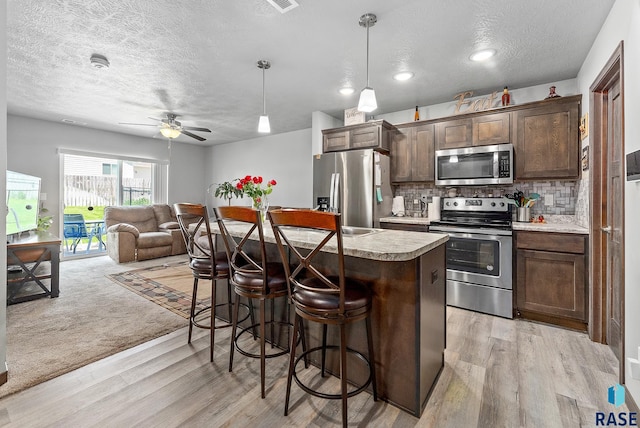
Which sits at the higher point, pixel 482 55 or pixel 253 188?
pixel 482 55

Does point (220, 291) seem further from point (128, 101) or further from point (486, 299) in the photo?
→ point (128, 101)

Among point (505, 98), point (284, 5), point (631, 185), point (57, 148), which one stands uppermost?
point (284, 5)

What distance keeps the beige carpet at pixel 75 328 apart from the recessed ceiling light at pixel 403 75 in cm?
327

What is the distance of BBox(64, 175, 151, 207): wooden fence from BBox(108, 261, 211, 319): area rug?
255 cm

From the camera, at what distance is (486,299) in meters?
3.04

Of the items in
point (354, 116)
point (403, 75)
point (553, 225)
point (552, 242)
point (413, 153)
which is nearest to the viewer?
point (552, 242)

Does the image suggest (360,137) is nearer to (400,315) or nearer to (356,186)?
(356,186)

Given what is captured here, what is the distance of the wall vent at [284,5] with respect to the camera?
6.63 feet

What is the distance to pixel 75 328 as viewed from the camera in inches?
104

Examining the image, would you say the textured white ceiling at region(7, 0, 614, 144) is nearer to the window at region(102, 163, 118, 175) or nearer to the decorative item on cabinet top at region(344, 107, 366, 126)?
the decorative item on cabinet top at region(344, 107, 366, 126)

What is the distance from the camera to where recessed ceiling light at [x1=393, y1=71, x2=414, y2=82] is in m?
3.16

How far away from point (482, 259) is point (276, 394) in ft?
7.91

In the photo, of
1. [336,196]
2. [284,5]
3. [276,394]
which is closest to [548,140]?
[336,196]

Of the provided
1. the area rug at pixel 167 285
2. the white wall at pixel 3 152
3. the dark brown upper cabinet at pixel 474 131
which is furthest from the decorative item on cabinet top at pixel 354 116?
the white wall at pixel 3 152
